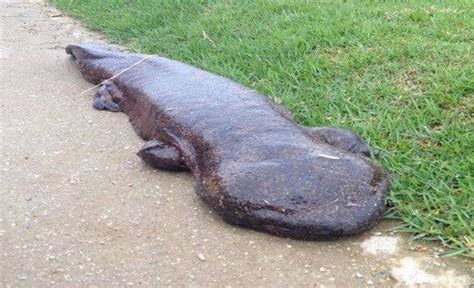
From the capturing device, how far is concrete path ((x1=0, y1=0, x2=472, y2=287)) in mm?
3043

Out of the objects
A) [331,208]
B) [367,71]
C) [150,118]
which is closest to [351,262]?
[331,208]

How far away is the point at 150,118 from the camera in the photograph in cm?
443

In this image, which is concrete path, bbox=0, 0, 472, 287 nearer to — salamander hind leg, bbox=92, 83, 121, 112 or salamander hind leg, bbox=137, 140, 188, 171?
salamander hind leg, bbox=137, 140, 188, 171

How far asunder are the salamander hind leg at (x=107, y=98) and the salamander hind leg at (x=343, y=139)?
169 cm

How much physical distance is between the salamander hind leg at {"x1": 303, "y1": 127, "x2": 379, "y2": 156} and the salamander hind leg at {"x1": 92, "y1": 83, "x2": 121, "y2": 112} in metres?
1.69

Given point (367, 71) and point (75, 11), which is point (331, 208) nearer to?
point (367, 71)

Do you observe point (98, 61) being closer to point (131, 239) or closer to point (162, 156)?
point (162, 156)

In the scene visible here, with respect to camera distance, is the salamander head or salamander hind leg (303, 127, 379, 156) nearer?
salamander hind leg (303, 127, 379, 156)

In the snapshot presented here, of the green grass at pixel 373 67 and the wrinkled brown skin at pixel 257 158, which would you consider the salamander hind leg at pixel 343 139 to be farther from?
the green grass at pixel 373 67

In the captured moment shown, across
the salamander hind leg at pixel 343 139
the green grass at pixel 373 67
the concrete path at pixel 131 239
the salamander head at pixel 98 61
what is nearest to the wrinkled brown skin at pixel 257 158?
the salamander hind leg at pixel 343 139

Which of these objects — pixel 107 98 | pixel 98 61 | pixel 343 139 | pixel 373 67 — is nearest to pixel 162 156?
pixel 343 139

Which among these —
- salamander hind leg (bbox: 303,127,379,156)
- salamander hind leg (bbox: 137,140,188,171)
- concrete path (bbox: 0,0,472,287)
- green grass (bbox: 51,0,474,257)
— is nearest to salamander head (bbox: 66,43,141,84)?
green grass (bbox: 51,0,474,257)

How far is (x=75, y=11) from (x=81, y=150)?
4586 millimetres

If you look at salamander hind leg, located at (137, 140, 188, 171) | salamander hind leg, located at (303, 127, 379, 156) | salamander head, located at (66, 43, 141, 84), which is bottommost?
salamander head, located at (66, 43, 141, 84)
